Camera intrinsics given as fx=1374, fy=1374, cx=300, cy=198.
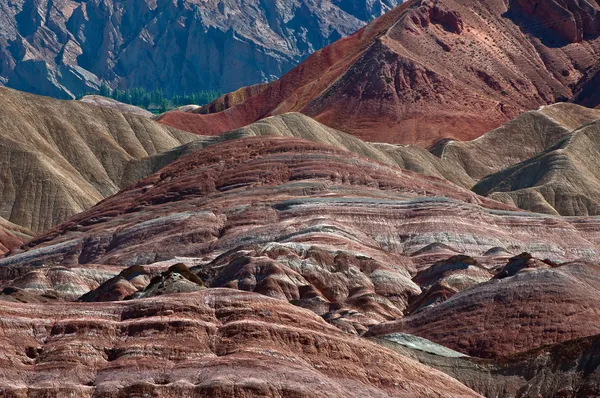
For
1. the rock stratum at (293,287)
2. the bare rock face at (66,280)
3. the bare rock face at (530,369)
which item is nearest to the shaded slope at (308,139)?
the rock stratum at (293,287)

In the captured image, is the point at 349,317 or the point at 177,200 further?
the point at 177,200

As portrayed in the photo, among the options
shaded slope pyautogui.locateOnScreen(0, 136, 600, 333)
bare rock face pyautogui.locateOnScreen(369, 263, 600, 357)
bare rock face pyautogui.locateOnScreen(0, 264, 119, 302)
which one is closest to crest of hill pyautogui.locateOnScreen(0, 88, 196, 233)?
shaded slope pyautogui.locateOnScreen(0, 136, 600, 333)

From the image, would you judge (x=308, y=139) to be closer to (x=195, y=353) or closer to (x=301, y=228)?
(x=301, y=228)

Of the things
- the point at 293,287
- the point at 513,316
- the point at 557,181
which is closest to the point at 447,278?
the point at 293,287

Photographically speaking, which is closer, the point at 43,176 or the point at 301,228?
the point at 301,228

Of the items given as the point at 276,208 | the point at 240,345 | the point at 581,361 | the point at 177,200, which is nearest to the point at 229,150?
the point at 177,200

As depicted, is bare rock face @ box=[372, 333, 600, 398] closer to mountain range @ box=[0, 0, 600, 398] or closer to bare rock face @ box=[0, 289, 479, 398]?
mountain range @ box=[0, 0, 600, 398]

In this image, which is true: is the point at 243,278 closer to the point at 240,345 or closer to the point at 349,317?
the point at 349,317

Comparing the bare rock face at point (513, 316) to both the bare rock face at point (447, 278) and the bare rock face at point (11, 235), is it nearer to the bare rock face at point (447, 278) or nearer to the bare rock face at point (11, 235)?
the bare rock face at point (447, 278)
